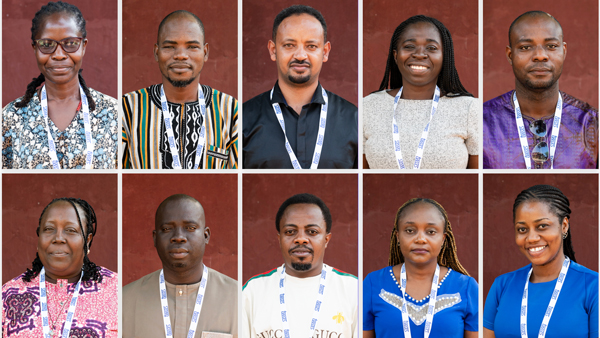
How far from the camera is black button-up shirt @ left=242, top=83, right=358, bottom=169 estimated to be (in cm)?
398

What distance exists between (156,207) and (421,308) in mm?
1674

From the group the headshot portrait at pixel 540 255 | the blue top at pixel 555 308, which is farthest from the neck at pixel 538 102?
the blue top at pixel 555 308

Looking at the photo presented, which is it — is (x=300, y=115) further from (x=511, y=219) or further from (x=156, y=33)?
(x=511, y=219)

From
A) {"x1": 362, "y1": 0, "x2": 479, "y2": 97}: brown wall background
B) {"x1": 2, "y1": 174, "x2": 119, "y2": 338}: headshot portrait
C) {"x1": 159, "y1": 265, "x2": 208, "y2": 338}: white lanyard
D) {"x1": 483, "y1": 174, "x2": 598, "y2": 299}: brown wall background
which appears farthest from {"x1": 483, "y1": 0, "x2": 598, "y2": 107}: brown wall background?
{"x1": 2, "y1": 174, "x2": 119, "y2": 338}: headshot portrait

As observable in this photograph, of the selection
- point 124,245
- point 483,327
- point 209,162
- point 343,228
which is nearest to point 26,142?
point 124,245

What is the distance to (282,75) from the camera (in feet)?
13.1

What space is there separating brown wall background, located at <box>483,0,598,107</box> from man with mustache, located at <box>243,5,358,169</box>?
2.94ft

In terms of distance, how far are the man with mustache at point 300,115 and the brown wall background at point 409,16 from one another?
0.85ft

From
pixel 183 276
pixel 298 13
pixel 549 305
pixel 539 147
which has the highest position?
pixel 298 13

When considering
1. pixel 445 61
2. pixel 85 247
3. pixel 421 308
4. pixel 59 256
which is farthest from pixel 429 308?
pixel 59 256

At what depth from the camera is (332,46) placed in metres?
4.09

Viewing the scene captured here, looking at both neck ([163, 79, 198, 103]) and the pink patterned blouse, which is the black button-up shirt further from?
the pink patterned blouse

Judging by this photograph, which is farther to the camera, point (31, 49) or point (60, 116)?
point (31, 49)

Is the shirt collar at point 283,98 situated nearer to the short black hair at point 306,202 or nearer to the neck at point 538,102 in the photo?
the short black hair at point 306,202
